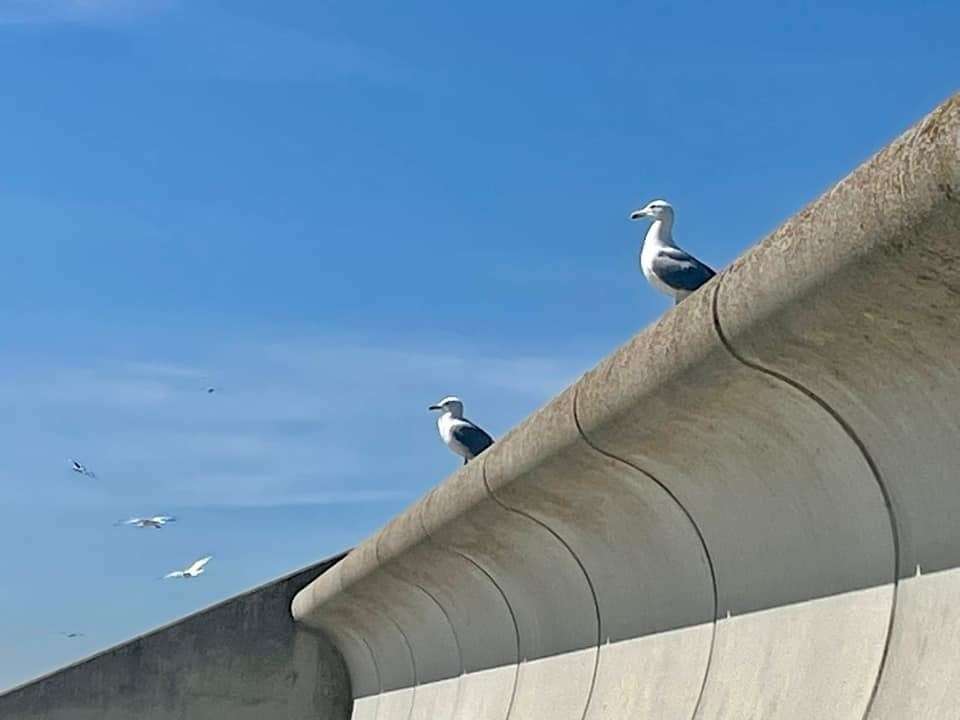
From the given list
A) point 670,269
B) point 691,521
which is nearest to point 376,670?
point 670,269

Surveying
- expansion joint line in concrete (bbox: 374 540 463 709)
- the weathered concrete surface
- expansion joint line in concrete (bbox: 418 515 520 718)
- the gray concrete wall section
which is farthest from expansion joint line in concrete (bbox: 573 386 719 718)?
the weathered concrete surface

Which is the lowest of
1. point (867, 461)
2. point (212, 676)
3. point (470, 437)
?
point (867, 461)

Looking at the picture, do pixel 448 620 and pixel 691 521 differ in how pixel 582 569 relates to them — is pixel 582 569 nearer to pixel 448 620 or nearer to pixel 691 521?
pixel 691 521

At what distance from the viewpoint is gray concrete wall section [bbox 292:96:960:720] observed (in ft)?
17.9

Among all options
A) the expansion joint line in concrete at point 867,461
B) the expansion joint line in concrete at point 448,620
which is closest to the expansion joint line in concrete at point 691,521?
the expansion joint line in concrete at point 867,461

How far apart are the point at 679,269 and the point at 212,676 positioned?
9487 mm

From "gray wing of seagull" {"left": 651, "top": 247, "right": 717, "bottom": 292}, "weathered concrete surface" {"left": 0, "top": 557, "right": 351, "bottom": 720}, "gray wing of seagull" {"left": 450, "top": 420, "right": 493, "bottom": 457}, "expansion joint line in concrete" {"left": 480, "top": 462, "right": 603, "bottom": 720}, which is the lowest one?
"expansion joint line in concrete" {"left": 480, "top": 462, "right": 603, "bottom": 720}

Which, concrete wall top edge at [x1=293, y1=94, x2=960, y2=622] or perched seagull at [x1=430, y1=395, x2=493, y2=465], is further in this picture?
perched seagull at [x1=430, y1=395, x2=493, y2=465]

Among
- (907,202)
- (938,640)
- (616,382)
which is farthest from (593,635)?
(907,202)

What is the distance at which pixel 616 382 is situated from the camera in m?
7.55

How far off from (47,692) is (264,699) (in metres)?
1.96

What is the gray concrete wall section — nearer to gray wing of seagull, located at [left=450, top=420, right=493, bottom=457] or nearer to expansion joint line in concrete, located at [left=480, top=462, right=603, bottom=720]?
expansion joint line in concrete, located at [left=480, top=462, right=603, bottom=720]

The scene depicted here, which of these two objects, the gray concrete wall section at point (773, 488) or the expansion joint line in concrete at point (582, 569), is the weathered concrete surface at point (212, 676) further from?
the expansion joint line in concrete at point (582, 569)

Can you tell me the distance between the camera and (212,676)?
61.2 feet
